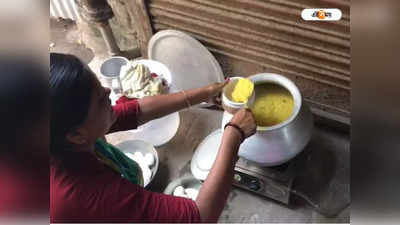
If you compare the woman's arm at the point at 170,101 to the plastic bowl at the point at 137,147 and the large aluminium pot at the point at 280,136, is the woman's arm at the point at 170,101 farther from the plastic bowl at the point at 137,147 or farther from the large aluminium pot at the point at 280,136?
the plastic bowl at the point at 137,147

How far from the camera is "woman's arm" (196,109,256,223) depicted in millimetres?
677

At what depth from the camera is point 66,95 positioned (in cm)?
55

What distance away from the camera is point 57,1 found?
3.21 ft

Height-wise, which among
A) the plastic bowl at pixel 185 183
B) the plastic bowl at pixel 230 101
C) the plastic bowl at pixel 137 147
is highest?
the plastic bowl at pixel 230 101

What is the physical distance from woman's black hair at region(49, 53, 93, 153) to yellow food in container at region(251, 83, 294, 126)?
0.45m

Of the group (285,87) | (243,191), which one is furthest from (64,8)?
(243,191)

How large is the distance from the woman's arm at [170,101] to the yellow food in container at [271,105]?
0.11m

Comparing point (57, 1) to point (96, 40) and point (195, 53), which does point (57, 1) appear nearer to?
point (96, 40)

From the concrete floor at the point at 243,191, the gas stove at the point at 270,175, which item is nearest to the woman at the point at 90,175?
the gas stove at the point at 270,175

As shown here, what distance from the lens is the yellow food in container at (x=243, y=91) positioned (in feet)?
2.77

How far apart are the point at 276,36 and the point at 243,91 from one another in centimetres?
24

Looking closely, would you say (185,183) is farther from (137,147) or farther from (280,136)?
(280,136)

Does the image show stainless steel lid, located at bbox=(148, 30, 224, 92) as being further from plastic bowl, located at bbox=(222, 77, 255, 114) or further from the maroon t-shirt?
the maroon t-shirt

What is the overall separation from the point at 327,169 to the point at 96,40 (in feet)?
2.64
